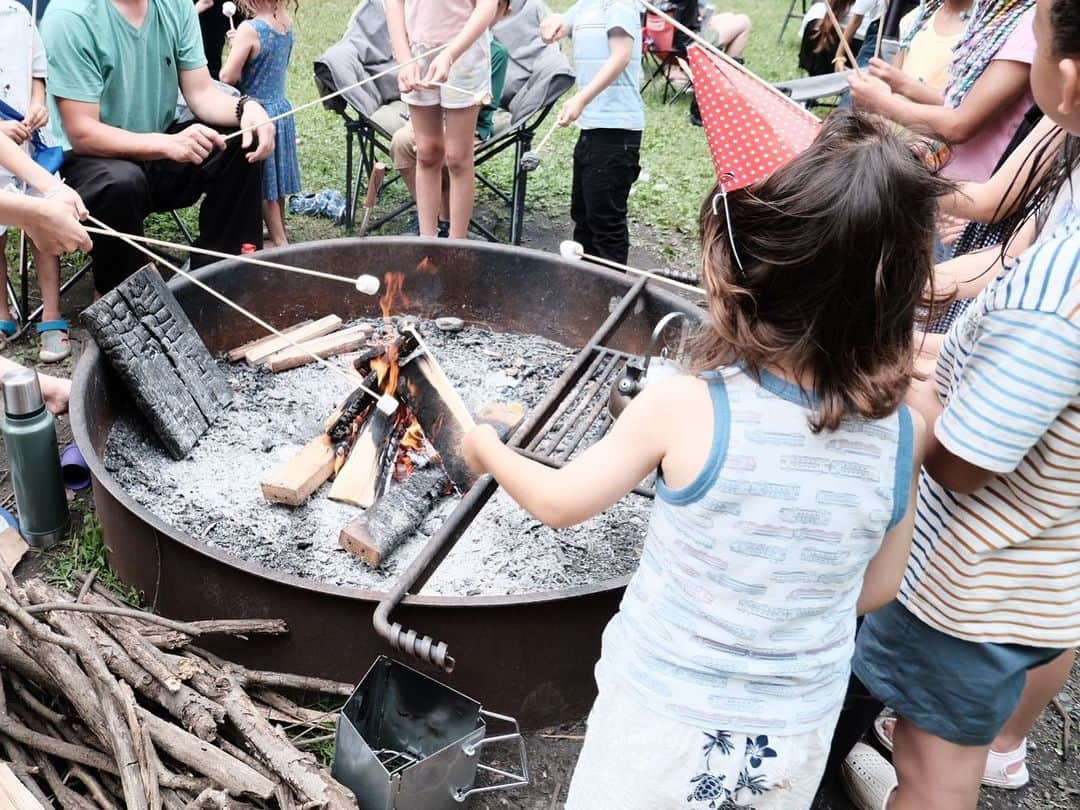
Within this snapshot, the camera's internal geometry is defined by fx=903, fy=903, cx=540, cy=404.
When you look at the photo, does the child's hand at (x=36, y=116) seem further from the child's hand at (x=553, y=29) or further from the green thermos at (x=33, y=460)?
the child's hand at (x=553, y=29)

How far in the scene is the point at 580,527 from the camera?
10.1ft

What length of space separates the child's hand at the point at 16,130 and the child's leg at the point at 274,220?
5.12 feet

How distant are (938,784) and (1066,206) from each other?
1206mm

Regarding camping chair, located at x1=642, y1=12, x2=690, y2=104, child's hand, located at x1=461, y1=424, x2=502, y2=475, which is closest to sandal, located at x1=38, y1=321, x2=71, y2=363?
child's hand, located at x1=461, y1=424, x2=502, y2=475

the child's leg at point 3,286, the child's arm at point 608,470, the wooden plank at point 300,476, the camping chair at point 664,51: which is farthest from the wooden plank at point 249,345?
the camping chair at point 664,51

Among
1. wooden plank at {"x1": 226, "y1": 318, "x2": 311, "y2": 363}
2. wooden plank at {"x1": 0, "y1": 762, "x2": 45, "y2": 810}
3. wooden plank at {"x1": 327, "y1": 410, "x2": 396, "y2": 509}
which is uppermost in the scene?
wooden plank at {"x1": 0, "y1": 762, "x2": 45, "y2": 810}

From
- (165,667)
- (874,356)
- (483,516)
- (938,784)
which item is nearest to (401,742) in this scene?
(165,667)

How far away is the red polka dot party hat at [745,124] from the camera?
1.40 metres

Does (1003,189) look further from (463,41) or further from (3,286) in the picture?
(3,286)

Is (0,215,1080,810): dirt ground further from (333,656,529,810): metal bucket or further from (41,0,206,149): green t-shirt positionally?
(41,0,206,149): green t-shirt

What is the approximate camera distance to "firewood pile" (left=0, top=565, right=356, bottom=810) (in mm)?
2010

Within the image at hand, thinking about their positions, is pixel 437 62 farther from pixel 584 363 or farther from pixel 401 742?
pixel 401 742

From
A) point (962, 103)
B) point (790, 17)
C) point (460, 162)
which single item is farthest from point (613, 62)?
point (790, 17)

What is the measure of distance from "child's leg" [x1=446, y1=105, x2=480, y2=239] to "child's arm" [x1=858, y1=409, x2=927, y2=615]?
12.0 ft
